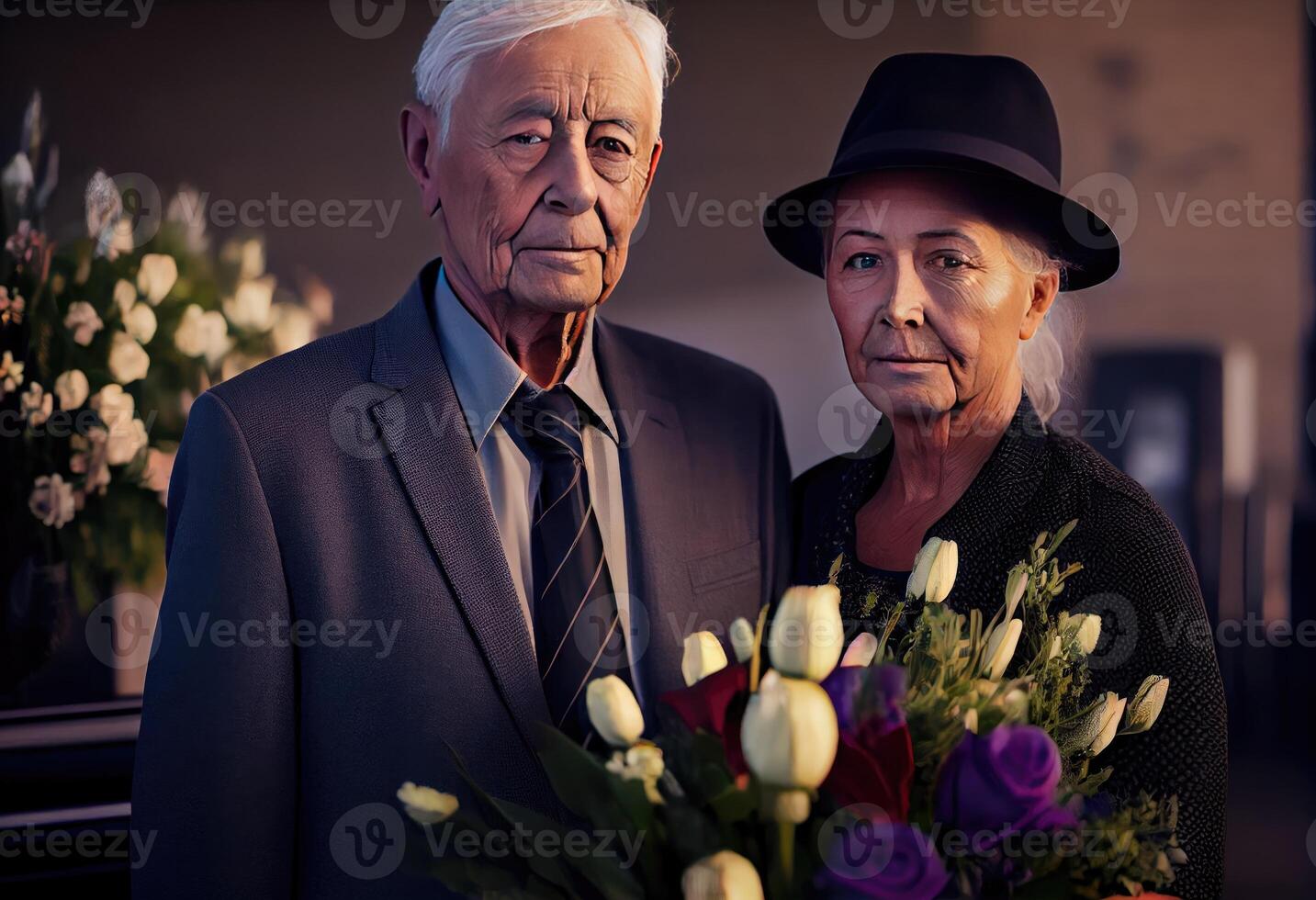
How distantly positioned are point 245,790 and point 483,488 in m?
0.38

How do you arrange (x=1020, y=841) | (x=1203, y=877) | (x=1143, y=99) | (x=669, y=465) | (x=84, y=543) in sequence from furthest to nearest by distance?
(x=1143, y=99)
(x=84, y=543)
(x=669, y=465)
(x=1203, y=877)
(x=1020, y=841)

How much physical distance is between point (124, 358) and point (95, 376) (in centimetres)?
5

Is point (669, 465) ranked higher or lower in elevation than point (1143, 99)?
lower

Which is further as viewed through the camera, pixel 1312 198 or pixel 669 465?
pixel 1312 198

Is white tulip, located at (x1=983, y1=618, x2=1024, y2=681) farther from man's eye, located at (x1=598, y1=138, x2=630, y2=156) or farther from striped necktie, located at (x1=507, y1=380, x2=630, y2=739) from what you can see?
man's eye, located at (x1=598, y1=138, x2=630, y2=156)

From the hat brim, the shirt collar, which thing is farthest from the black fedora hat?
the shirt collar

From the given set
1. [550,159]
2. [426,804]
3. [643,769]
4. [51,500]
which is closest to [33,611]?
[51,500]

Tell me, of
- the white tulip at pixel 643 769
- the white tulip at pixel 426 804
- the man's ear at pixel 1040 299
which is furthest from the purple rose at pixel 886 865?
the man's ear at pixel 1040 299

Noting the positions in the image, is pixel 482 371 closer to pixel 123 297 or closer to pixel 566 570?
pixel 566 570

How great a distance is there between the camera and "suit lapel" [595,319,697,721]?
1269 millimetres

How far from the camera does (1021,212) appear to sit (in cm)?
128

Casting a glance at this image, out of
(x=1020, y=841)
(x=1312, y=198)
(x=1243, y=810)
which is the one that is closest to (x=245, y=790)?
(x=1020, y=841)

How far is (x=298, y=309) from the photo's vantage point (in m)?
1.96

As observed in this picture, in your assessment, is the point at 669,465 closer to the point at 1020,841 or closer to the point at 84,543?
the point at 1020,841
